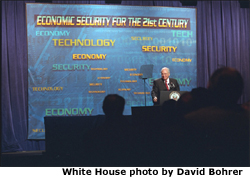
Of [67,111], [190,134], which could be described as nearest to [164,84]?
[67,111]

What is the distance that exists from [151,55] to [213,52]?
1.51m

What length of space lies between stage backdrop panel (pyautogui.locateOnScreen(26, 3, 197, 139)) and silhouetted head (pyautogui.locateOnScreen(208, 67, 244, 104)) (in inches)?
143

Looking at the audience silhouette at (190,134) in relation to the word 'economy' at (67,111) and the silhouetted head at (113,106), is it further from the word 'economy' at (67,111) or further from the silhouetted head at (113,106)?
the word 'economy' at (67,111)

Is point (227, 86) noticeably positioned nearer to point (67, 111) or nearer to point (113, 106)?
point (113, 106)

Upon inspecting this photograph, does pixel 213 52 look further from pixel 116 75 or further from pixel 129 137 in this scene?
pixel 129 137

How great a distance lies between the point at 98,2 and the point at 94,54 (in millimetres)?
1104

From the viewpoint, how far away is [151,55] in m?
5.52

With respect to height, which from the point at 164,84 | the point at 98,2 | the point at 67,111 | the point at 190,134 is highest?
the point at 98,2

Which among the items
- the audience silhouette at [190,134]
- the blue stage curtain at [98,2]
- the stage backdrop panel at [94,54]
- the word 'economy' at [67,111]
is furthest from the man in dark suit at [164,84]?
the audience silhouette at [190,134]

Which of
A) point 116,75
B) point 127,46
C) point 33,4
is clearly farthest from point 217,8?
point 33,4

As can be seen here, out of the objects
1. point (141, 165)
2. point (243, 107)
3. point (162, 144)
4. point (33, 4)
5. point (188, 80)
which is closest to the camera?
point (243, 107)

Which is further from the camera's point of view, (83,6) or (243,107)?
(83,6)

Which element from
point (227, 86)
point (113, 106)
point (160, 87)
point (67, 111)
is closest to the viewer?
point (227, 86)

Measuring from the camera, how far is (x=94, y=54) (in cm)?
541
